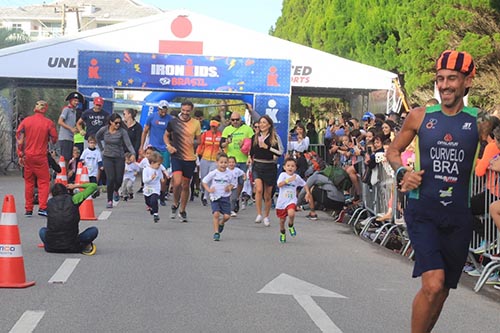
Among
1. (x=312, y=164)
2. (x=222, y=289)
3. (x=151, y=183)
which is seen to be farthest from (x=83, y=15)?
(x=222, y=289)

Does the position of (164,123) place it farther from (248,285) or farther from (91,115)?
(248,285)

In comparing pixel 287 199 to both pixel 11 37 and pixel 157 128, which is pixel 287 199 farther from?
pixel 11 37

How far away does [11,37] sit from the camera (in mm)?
54312

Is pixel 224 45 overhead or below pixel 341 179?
overhead

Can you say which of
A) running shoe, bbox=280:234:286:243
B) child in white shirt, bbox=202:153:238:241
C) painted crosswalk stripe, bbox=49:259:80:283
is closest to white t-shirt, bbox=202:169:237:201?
child in white shirt, bbox=202:153:238:241

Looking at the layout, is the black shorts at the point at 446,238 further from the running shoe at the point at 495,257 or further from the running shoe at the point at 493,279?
the running shoe at the point at 493,279

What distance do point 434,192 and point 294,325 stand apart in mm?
2004

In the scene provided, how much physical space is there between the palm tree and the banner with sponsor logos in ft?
78.1

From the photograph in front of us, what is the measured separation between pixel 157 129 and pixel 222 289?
1178cm

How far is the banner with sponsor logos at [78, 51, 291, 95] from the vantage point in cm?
2600

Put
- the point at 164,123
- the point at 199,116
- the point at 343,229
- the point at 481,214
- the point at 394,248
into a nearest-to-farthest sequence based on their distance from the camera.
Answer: the point at 481,214 < the point at 394,248 < the point at 343,229 < the point at 164,123 < the point at 199,116

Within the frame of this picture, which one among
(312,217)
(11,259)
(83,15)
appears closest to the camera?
(11,259)

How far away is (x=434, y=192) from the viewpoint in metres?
6.04

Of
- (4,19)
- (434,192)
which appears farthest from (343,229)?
(4,19)
